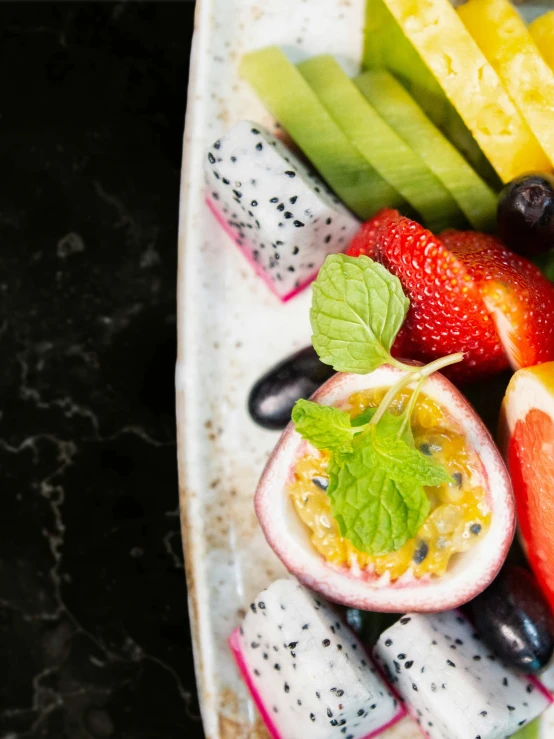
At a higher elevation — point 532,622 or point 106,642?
point 106,642

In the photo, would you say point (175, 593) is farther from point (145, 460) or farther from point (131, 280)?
point (131, 280)

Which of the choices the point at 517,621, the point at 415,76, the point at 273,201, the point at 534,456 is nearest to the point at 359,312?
the point at 273,201

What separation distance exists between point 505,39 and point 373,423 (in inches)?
34.5

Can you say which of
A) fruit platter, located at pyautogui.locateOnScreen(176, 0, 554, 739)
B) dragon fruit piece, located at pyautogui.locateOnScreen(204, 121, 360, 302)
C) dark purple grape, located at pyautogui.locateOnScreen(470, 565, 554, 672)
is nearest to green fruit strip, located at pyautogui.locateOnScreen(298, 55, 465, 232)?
fruit platter, located at pyautogui.locateOnScreen(176, 0, 554, 739)

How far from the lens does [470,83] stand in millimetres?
1682

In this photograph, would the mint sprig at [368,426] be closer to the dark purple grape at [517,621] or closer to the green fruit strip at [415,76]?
the dark purple grape at [517,621]

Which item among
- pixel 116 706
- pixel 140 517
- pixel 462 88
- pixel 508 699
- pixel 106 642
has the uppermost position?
pixel 462 88

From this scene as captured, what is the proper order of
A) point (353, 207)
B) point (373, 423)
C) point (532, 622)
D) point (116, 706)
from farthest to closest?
1. point (116, 706)
2. point (353, 207)
3. point (532, 622)
4. point (373, 423)

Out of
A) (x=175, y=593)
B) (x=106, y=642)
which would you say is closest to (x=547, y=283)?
(x=175, y=593)

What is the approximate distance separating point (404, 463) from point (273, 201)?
0.64 m

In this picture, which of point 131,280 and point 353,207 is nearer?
point 353,207

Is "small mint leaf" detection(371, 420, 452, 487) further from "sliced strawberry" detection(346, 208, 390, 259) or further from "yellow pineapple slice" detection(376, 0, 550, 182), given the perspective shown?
"yellow pineapple slice" detection(376, 0, 550, 182)

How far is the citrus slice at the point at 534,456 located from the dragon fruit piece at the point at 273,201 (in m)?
0.54

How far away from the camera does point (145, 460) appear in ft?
6.94
